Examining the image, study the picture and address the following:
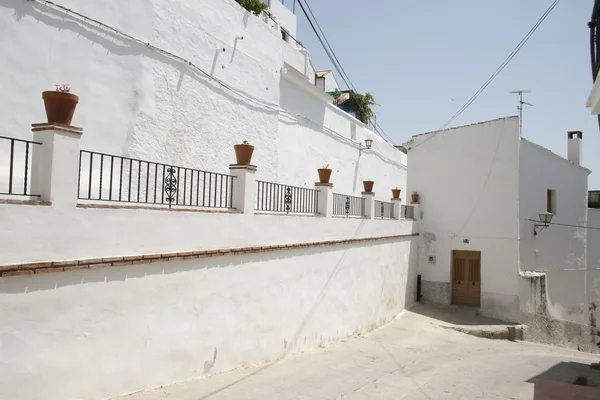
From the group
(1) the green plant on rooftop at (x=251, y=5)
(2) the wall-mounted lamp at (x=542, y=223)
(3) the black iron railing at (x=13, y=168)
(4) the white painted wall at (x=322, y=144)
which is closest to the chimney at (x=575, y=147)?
(2) the wall-mounted lamp at (x=542, y=223)

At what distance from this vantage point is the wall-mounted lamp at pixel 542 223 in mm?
15023

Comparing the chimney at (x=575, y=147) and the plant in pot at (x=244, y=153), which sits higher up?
the chimney at (x=575, y=147)

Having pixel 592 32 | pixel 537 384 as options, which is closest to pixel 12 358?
pixel 537 384

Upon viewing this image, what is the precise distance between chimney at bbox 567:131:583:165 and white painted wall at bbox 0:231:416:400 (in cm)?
1404

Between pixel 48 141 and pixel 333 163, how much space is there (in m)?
12.0

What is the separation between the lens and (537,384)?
604 cm

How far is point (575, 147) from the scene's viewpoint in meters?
18.5

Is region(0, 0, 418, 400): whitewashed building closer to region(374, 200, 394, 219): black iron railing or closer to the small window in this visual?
region(374, 200, 394, 219): black iron railing

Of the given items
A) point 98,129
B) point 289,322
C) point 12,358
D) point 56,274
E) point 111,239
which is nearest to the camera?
point 12,358

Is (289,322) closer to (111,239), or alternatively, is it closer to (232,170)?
(232,170)

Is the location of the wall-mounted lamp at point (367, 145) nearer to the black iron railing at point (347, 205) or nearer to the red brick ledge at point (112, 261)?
the black iron railing at point (347, 205)

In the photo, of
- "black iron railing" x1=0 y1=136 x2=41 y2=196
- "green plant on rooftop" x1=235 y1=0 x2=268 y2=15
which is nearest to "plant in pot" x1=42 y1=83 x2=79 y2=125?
"black iron railing" x1=0 y1=136 x2=41 y2=196

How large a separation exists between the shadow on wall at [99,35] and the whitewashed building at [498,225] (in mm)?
9507

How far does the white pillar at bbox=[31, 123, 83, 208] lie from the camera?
4.26 metres
